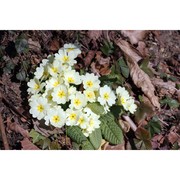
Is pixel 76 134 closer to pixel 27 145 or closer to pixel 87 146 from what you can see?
pixel 87 146

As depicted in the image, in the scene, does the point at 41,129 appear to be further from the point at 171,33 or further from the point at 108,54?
the point at 171,33

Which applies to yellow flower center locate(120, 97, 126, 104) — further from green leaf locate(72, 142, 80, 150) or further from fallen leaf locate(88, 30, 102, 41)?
fallen leaf locate(88, 30, 102, 41)

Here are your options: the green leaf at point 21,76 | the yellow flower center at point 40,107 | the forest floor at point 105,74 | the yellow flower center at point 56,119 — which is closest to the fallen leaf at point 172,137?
the forest floor at point 105,74

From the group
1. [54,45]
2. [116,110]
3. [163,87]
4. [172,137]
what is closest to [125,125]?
[116,110]

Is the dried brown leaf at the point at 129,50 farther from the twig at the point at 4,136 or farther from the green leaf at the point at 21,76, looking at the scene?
the twig at the point at 4,136

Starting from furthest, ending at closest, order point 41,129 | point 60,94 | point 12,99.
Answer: point 12,99
point 41,129
point 60,94

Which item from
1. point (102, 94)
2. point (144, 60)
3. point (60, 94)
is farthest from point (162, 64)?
point (60, 94)
